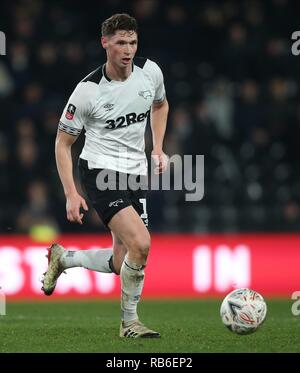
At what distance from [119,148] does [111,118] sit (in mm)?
229

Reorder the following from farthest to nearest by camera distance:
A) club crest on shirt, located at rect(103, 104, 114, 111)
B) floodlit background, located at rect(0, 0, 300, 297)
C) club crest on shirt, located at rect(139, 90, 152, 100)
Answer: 1. floodlit background, located at rect(0, 0, 300, 297)
2. club crest on shirt, located at rect(139, 90, 152, 100)
3. club crest on shirt, located at rect(103, 104, 114, 111)

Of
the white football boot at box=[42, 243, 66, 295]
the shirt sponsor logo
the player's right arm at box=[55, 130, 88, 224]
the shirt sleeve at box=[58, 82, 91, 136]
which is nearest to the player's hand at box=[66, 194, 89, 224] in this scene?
the player's right arm at box=[55, 130, 88, 224]

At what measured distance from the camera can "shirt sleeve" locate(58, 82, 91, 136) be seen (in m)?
7.05

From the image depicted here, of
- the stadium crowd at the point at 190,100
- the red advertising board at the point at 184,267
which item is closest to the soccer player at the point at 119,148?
the red advertising board at the point at 184,267

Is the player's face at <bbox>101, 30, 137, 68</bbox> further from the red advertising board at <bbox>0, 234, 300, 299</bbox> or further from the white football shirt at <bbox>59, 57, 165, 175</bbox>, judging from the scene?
the red advertising board at <bbox>0, 234, 300, 299</bbox>

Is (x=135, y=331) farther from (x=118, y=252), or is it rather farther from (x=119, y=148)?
(x=119, y=148)

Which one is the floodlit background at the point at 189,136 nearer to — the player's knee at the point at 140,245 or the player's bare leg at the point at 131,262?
the player's bare leg at the point at 131,262

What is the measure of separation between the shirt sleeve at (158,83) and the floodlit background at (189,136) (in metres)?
4.70

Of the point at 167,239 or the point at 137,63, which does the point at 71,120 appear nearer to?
the point at 137,63

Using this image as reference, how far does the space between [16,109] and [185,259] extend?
318 cm

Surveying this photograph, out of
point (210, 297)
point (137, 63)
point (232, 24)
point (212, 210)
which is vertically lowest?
point (210, 297)

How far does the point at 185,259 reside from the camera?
40.3 feet

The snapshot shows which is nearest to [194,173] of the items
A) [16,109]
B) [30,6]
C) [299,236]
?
[299,236]

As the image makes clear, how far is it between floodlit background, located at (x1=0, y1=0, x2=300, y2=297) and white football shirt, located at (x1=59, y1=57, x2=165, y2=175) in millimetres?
4887
